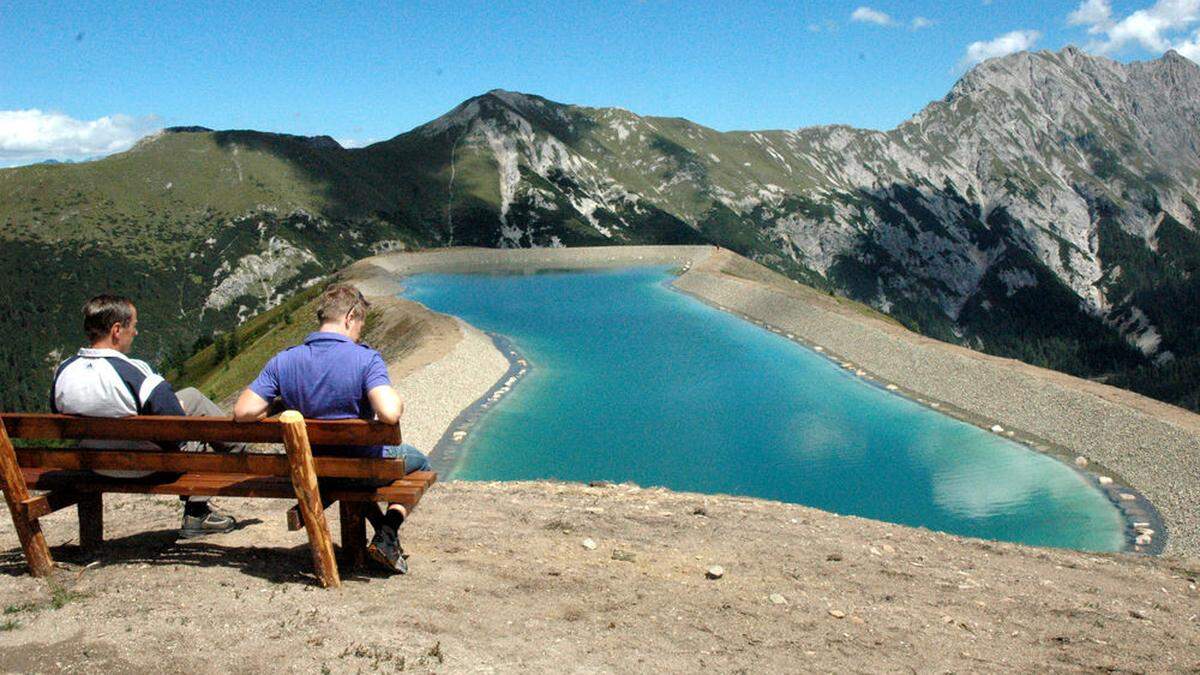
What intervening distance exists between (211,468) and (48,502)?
1.69 m

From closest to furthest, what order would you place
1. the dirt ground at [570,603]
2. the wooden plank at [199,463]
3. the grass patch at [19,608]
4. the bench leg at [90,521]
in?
1. the dirt ground at [570,603]
2. the grass patch at [19,608]
3. the wooden plank at [199,463]
4. the bench leg at [90,521]

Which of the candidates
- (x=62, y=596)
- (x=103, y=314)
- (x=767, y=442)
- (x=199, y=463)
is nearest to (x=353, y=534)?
(x=199, y=463)

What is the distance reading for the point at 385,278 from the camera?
290 feet

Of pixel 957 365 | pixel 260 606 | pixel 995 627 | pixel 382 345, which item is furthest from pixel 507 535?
pixel 382 345

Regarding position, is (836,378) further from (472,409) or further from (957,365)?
(472,409)

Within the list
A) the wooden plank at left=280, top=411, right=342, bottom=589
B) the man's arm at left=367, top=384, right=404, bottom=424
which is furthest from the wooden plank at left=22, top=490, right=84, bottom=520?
the man's arm at left=367, top=384, right=404, bottom=424

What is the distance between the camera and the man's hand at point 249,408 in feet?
25.2

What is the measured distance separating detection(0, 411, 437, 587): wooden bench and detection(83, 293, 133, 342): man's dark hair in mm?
851

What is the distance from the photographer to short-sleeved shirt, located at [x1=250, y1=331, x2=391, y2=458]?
7957 millimetres

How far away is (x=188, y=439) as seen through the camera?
794cm

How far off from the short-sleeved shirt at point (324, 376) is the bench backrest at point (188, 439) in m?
0.32

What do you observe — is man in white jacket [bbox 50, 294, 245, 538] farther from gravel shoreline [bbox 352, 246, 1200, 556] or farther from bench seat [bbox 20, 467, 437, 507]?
gravel shoreline [bbox 352, 246, 1200, 556]

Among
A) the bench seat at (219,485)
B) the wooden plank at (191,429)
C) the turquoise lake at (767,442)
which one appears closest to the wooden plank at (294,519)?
the bench seat at (219,485)

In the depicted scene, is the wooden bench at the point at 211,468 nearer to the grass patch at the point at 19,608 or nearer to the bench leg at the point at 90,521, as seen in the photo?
the bench leg at the point at 90,521
